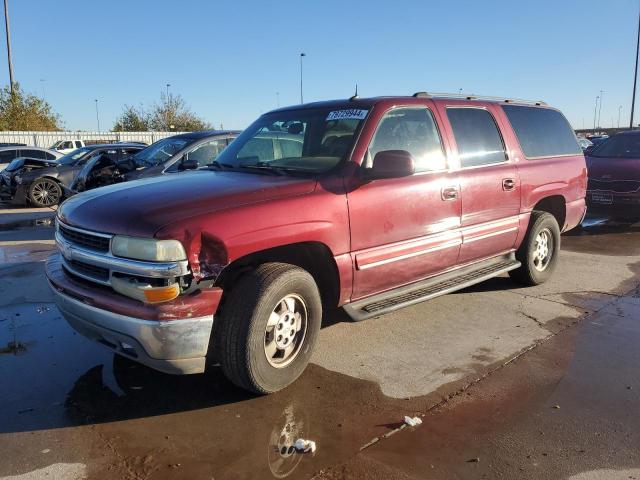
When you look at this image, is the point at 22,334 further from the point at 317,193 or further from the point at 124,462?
the point at 317,193

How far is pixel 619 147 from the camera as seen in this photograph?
10.4 m

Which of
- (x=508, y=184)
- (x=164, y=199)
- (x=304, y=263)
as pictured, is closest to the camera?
(x=164, y=199)

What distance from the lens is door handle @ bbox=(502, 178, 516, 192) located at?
5.21 metres

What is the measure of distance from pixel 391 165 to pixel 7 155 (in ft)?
58.6

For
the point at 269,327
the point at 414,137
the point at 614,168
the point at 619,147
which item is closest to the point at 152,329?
the point at 269,327

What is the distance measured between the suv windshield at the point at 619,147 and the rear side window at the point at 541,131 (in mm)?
4324

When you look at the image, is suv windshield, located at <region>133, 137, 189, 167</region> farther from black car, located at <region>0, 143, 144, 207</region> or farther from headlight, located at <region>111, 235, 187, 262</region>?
headlight, located at <region>111, 235, 187, 262</region>

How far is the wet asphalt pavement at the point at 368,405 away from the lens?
2.86 metres

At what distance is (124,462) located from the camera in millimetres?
2865

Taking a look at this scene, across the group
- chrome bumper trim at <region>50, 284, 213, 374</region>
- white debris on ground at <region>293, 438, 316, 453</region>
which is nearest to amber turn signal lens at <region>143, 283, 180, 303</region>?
chrome bumper trim at <region>50, 284, 213, 374</region>

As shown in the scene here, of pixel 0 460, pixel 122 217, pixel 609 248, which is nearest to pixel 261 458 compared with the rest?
pixel 0 460

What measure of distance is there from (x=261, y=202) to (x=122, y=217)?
0.84 m

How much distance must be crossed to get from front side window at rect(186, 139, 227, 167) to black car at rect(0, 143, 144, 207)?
15.9 feet

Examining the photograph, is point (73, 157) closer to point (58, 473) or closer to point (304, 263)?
point (304, 263)
